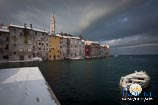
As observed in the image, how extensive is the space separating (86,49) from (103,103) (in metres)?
85.3

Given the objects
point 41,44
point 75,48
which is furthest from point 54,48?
point 75,48

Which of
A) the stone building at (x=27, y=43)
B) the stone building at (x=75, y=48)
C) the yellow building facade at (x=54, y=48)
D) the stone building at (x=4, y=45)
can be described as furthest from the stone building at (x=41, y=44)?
the stone building at (x=75, y=48)

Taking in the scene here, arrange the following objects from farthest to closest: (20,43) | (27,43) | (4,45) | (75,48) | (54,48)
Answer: (75,48), (54,48), (27,43), (20,43), (4,45)

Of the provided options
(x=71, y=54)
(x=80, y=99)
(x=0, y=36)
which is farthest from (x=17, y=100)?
(x=71, y=54)

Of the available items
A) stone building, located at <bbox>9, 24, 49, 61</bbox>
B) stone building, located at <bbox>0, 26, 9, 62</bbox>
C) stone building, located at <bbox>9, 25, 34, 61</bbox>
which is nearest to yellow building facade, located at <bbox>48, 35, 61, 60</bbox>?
stone building, located at <bbox>9, 24, 49, 61</bbox>

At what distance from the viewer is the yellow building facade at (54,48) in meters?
66.7

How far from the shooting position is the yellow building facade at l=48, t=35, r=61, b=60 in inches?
2625

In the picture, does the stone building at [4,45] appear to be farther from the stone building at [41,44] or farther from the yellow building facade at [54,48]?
the yellow building facade at [54,48]

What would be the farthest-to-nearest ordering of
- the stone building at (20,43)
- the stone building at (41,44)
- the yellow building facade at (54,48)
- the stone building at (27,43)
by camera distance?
the yellow building facade at (54,48), the stone building at (41,44), the stone building at (27,43), the stone building at (20,43)

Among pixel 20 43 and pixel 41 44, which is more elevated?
pixel 41 44

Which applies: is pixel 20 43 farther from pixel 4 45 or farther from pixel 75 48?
pixel 75 48

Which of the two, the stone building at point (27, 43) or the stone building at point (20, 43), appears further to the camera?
the stone building at point (27, 43)

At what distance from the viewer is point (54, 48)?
68.6 m

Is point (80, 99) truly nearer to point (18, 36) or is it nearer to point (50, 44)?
point (18, 36)
